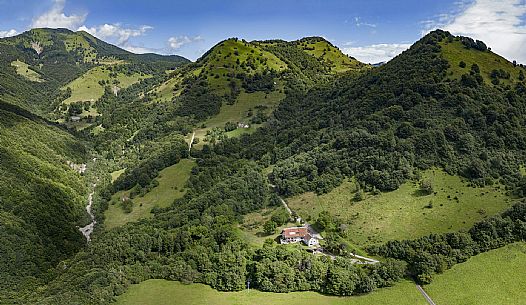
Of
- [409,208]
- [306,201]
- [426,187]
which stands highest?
[426,187]

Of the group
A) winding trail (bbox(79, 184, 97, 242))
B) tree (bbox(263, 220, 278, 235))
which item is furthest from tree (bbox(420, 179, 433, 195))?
winding trail (bbox(79, 184, 97, 242))

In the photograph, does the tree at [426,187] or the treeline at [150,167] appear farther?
the treeline at [150,167]

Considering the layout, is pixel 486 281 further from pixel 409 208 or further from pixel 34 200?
pixel 34 200

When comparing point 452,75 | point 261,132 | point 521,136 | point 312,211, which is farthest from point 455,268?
point 261,132

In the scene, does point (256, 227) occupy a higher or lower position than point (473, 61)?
lower

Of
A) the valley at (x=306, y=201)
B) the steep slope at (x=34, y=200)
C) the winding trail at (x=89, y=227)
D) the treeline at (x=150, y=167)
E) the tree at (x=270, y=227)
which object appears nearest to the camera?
the valley at (x=306, y=201)

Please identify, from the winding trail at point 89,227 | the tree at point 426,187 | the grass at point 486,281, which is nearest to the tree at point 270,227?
the grass at point 486,281

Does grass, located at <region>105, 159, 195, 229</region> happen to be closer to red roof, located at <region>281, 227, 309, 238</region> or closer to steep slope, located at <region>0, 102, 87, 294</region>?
steep slope, located at <region>0, 102, 87, 294</region>

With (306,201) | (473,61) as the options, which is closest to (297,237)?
(306,201)

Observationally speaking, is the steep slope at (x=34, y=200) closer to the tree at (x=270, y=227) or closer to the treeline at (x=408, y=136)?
the tree at (x=270, y=227)
